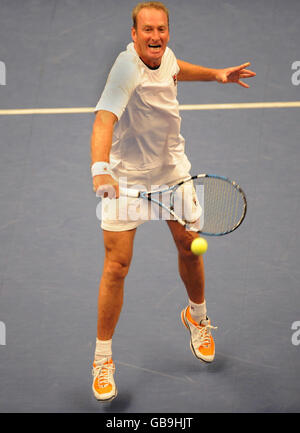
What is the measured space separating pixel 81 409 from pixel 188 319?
31.8 inches

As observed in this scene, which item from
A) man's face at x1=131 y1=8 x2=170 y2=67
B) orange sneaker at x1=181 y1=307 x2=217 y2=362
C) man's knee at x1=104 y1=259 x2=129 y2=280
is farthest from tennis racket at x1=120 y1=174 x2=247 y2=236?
man's face at x1=131 y1=8 x2=170 y2=67

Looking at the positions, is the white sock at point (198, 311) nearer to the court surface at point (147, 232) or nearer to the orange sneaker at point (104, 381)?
the court surface at point (147, 232)

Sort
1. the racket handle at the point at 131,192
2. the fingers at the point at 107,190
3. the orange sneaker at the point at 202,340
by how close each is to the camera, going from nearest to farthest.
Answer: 1. the fingers at the point at 107,190
2. the racket handle at the point at 131,192
3. the orange sneaker at the point at 202,340

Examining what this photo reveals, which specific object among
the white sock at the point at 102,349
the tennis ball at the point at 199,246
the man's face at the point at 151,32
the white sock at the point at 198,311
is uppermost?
the man's face at the point at 151,32

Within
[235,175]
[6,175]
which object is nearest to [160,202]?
[235,175]

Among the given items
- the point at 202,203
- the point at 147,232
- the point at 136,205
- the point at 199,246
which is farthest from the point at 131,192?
the point at 147,232

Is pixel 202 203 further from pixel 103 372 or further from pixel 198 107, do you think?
pixel 198 107

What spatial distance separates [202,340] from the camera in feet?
12.9

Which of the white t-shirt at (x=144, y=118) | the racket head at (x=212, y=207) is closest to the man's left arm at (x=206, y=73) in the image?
the white t-shirt at (x=144, y=118)

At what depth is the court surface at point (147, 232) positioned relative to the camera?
3803 mm

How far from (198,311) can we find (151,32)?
161cm

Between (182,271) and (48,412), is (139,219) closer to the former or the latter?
(182,271)

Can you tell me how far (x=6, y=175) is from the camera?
203 inches

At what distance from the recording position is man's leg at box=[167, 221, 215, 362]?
3787mm
